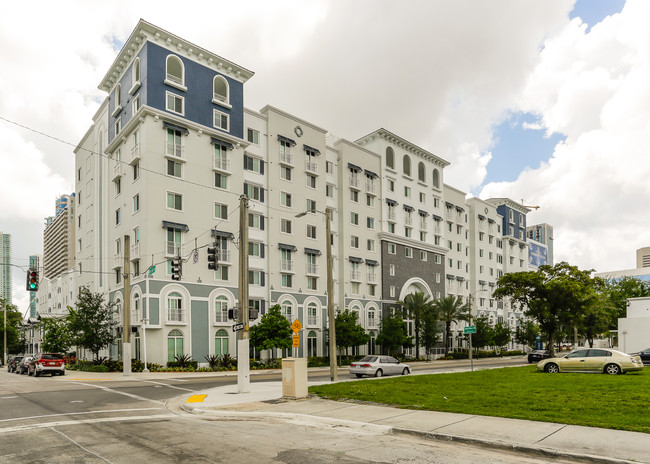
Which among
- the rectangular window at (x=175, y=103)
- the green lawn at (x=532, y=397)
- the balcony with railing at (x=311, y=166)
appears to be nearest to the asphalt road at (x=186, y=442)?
the green lawn at (x=532, y=397)

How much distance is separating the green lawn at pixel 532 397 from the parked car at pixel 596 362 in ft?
13.9

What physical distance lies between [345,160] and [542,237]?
142950mm

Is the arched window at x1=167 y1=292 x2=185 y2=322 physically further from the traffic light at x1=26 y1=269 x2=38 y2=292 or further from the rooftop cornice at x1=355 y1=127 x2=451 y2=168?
the rooftop cornice at x1=355 y1=127 x2=451 y2=168

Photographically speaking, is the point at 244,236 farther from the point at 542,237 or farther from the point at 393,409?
the point at 542,237

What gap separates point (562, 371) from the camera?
28859mm

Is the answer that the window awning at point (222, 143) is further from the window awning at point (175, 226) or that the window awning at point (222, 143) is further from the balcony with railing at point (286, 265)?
the balcony with railing at point (286, 265)

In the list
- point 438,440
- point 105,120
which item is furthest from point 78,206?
point 438,440

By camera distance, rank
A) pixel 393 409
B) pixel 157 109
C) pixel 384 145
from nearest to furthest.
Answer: pixel 393 409 → pixel 157 109 → pixel 384 145

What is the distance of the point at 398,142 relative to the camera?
7044 centimetres

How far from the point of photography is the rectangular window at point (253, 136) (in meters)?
52.2

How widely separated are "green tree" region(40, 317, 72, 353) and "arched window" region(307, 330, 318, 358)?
74.3 ft

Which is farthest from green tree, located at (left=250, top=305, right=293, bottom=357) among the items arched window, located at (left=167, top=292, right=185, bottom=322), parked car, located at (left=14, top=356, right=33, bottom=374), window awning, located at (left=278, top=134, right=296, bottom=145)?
window awning, located at (left=278, top=134, right=296, bottom=145)

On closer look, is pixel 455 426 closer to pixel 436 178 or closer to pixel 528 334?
pixel 436 178

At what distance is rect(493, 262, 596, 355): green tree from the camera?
47594 millimetres
